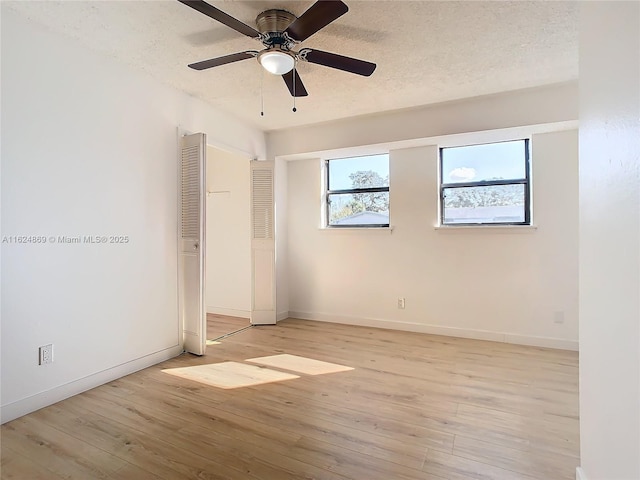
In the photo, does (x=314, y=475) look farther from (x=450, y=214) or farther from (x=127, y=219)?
(x=450, y=214)

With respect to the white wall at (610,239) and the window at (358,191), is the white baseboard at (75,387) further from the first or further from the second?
the white wall at (610,239)

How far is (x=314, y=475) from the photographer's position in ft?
5.38

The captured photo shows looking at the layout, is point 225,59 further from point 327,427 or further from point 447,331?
point 447,331

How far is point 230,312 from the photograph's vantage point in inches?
199

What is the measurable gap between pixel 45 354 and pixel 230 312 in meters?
2.81

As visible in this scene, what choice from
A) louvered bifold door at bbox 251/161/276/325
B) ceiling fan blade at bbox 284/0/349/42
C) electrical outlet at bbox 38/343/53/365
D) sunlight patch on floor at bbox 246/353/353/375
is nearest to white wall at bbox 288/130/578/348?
louvered bifold door at bbox 251/161/276/325

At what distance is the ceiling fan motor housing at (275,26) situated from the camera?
2.13 m

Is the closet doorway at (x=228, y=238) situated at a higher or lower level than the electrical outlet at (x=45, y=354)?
higher

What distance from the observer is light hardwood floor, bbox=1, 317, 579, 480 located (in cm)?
169

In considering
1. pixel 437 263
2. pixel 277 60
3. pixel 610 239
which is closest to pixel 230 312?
pixel 437 263

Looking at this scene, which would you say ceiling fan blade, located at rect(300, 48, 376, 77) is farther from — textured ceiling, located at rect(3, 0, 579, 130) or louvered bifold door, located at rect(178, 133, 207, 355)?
louvered bifold door, located at rect(178, 133, 207, 355)

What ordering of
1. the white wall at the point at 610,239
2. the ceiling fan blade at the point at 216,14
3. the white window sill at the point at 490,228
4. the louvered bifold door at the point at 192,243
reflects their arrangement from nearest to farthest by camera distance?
1. the white wall at the point at 610,239
2. the ceiling fan blade at the point at 216,14
3. the louvered bifold door at the point at 192,243
4. the white window sill at the point at 490,228

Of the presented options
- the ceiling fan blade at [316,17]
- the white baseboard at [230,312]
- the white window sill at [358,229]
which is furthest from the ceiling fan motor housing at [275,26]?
the white baseboard at [230,312]

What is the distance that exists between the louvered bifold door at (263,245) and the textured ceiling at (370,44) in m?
1.08
